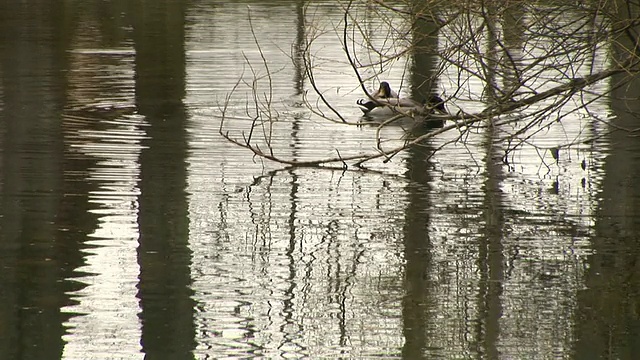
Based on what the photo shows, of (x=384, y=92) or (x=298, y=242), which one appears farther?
(x=384, y=92)

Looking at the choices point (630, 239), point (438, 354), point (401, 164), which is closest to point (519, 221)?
point (630, 239)

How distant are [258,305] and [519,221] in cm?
319

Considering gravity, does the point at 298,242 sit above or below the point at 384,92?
below

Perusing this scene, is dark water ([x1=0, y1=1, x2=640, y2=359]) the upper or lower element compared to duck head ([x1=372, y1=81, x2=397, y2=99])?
lower

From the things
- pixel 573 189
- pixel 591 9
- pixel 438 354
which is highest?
pixel 591 9

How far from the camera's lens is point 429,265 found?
912cm

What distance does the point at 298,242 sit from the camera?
9.70m

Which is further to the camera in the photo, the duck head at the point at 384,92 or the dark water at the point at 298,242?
the duck head at the point at 384,92

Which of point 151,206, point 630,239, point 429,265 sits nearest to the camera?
point 429,265

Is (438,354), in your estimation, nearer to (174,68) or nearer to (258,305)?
(258,305)

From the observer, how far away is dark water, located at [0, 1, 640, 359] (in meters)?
7.41

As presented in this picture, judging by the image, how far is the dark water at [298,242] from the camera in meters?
7.41

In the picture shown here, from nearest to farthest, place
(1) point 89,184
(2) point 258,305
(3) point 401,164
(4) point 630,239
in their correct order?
(2) point 258,305 → (4) point 630,239 → (1) point 89,184 → (3) point 401,164

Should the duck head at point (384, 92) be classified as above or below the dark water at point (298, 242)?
above
